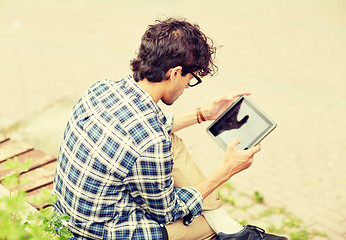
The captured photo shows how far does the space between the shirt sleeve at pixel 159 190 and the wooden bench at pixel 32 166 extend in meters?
0.98

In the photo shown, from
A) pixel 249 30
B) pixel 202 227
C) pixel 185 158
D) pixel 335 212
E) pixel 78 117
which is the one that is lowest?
pixel 335 212

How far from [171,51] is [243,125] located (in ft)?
2.47

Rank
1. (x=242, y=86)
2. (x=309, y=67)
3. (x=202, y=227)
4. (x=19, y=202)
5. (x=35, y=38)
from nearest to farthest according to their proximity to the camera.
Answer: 1. (x=19, y=202)
2. (x=202, y=227)
3. (x=242, y=86)
4. (x=309, y=67)
5. (x=35, y=38)

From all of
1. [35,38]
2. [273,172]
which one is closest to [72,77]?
[35,38]

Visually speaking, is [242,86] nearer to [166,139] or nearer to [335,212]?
[335,212]

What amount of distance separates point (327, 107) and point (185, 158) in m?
4.05

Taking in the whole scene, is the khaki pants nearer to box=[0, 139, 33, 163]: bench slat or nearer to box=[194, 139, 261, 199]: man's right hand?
box=[194, 139, 261, 199]: man's right hand

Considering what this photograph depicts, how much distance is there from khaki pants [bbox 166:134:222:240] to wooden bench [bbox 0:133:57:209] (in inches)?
37.2

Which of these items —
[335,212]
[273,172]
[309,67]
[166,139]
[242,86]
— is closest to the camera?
[166,139]

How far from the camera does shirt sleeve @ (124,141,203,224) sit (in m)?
1.93

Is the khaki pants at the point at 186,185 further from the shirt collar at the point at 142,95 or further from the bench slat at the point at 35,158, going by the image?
the bench slat at the point at 35,158

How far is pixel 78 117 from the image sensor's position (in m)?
2.11

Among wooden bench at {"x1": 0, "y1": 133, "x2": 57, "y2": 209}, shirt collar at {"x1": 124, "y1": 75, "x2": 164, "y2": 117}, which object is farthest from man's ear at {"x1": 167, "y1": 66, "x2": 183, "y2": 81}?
wooden bench at {"x1": 0, "y1": 133, "x2": 57, "y2": 209}

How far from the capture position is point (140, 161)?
6.30 feet
